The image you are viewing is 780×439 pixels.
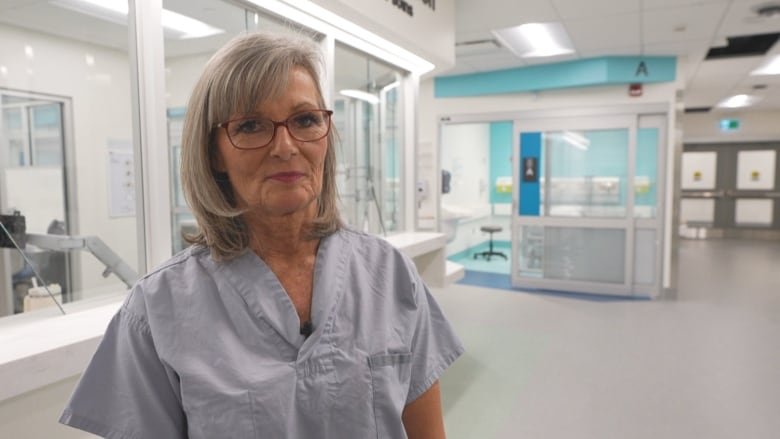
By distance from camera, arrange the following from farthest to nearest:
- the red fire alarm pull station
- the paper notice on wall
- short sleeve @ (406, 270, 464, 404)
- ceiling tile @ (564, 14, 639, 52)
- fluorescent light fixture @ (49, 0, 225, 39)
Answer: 1. the red fire alarm pull station
2. ceiling tile @ (564, 14, 639, 52)
3. the paper notice on wall
4. fluorescent light fixture @ (49, 0, 225, 39)
5. short sleeve @ (406, 270, 464, 404)

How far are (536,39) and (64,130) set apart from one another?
4673 mm

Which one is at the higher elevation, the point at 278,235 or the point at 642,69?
the point at 642,69

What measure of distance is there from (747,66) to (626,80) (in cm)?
188

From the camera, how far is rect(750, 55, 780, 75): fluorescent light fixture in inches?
243

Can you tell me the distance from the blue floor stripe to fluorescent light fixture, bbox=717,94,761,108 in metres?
5.11

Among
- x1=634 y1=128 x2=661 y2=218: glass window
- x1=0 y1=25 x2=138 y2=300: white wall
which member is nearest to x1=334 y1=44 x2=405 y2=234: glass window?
x1=0 y1=25 x2=138 y2=300: white wall

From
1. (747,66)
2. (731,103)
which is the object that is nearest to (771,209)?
(731,103)

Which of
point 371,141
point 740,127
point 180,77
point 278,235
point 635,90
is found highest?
point 740,127

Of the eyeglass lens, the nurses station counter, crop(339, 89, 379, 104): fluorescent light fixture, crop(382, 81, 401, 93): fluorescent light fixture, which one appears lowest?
the nurses station counter

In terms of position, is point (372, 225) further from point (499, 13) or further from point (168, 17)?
point (499, 13)

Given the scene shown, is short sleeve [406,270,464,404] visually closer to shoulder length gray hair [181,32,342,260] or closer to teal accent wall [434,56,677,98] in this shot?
shoulder length gray hair [181,32,342,260]

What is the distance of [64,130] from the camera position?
4.07 m

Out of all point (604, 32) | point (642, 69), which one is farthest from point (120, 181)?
point (642, 69)

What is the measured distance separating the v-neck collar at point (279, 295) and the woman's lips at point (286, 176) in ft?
0.57
